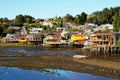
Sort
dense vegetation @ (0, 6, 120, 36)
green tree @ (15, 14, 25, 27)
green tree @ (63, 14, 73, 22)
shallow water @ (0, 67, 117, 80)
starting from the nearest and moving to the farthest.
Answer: shallow water @ (0, 67, 117, 80) < dense vegetation @ (0, 6, 120, 36) < green tree @ (15, 14, 25, 27) < green tree @ (63, 14, 73, 22)

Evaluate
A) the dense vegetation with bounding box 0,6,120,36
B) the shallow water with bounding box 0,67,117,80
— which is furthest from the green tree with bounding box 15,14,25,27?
the shallow water with bounding box 0,67,117,80

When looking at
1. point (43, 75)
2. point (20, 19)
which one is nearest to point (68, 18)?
point (20, 19)

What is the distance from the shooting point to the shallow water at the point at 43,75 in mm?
42031

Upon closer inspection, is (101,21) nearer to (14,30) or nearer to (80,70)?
(14,30)

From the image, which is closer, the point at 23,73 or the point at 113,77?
the point at 113,77

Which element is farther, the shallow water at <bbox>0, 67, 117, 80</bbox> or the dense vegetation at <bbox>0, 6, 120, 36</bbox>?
the dense vegetation at <bbox>0, 6, 120, 36</bbox>

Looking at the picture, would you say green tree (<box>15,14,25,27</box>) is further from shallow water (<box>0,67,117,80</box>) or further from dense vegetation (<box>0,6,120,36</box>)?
shallow water (<box>0,67,117,80</box>)

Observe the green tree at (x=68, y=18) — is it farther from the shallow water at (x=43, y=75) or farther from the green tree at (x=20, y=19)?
the shallow water at (x=43, y=75)

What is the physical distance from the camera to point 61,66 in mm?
52656

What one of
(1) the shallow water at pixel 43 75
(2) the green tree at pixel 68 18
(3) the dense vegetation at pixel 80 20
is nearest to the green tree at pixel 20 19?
(3) the dense vegetation at pixel 80 20

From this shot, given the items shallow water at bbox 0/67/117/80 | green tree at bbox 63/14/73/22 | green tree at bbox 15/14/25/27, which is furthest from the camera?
green tree at bbox 63/14/73/22

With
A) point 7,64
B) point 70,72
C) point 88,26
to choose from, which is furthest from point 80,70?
point 88,26

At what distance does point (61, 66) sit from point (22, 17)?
449 ft

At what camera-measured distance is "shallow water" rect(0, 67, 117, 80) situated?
42.0 m
